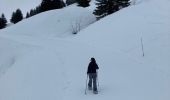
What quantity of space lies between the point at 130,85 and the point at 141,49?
9.22m

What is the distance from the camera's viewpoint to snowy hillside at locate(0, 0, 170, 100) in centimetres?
2298

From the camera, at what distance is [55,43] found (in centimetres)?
4325

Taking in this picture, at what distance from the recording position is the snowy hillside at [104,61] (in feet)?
75.4

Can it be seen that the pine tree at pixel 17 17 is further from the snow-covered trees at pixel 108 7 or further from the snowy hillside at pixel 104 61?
the snowy hillside at pixel 104 61

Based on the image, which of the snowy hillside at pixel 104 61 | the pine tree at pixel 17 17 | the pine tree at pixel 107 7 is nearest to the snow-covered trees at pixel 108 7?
the pine tree at pixel 107 7

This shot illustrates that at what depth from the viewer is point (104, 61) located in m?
30.3

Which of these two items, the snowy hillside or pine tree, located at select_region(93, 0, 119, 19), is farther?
pine tree, located at select_region(93, 0, 119, 19)

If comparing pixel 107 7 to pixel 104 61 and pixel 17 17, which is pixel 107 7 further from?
pixel 17 17

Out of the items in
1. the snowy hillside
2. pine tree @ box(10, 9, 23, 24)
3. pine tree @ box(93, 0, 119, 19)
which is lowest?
the snowy hillside

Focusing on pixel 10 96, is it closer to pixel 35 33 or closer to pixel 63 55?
pixel 63 55

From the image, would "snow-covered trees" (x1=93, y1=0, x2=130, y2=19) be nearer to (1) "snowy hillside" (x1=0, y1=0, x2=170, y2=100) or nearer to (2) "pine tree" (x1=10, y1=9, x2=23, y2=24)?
(1) "snowy hillside" (x1=0, y1=0, x2=170, y2=100)

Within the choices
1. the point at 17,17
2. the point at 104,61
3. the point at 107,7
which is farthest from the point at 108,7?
the point at 17,17

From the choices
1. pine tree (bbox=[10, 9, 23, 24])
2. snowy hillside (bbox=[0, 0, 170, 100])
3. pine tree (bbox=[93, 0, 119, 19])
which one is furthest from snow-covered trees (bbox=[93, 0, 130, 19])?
pine tree (bbox=[10, 9, 23, 24])

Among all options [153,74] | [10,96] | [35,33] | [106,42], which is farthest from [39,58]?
[35,33]
